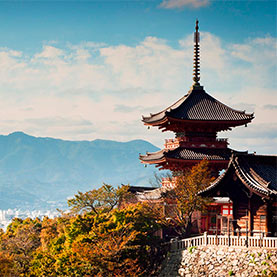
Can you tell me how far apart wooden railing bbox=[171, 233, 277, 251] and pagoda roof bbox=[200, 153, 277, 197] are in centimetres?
229

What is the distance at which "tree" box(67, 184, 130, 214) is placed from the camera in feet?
132

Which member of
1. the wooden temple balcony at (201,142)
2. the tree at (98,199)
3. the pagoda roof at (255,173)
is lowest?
the tree at (98,199)

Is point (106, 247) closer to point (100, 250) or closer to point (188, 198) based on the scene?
point (100, 250)

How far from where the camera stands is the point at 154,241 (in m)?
34.2

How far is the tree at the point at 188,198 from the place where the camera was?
35559 mm

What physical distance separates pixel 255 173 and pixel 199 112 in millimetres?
12068

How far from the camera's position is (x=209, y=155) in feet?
134

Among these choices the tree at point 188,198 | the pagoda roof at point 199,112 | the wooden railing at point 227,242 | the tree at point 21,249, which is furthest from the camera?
the pagoda roof at point 199,112

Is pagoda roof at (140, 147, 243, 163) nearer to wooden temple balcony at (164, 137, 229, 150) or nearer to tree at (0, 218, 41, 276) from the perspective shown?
wooden temple balcony at (164, 137, 229, 150)

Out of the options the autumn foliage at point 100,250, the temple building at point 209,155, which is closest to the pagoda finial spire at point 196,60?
the temple building at point 209,155

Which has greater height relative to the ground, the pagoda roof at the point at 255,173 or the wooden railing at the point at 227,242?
the pagoda roof at the point at 255,173

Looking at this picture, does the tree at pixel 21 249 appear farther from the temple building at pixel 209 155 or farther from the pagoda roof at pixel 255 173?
the pagoda roof at pixel 255 173

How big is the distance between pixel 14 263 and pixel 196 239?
11.9 meters

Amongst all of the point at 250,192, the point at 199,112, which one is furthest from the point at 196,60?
the point at 250,192
